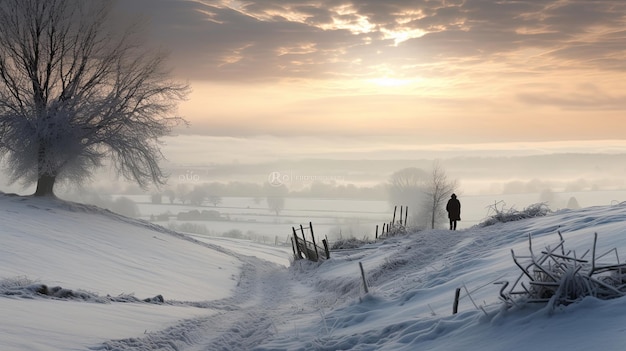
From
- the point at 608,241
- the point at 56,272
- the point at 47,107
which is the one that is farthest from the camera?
the point at 47,107

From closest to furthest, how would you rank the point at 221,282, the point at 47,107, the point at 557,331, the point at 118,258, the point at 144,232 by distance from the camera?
the point at 557,331 → the point at 118,258 → the point at 221,282 → the point at 144,232 → the point at 47,107

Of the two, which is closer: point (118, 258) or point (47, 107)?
point (118, 258)

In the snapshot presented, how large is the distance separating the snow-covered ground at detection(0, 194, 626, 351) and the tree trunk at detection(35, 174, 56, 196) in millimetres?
7183

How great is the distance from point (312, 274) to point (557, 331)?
694 inches

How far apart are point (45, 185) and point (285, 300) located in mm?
19745

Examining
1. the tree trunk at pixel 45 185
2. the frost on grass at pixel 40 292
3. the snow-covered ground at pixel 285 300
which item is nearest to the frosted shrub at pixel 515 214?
the snow-covered ground at pixel 285 300

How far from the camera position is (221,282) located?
21844 mm

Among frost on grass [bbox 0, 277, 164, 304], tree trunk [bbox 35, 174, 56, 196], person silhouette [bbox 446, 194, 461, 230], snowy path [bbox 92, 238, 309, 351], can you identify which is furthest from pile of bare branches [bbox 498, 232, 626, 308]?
tree trunk [bbox 35, 174, 56, 196]

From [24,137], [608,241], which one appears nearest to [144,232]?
[24,137]

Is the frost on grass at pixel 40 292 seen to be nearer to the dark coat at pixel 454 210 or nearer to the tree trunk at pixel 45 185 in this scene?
the dark coat at pixel 454 210

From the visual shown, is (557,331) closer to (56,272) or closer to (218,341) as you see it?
(218,341)

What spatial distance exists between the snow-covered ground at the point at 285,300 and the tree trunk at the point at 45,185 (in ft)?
23.6

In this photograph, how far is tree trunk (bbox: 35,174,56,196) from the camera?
31.5 meters

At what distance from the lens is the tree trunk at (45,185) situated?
31.5 metres
